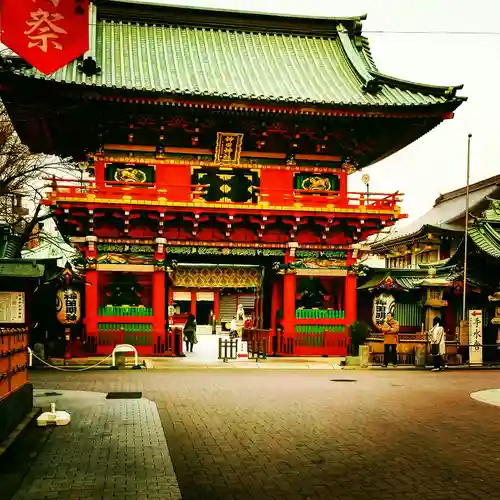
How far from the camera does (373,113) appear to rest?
1041 inches

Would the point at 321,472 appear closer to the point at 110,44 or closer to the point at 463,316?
the point at 463,316

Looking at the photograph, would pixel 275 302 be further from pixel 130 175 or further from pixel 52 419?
pixel 52 419

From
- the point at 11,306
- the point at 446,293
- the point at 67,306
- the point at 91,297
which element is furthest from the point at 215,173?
the point at 446,293

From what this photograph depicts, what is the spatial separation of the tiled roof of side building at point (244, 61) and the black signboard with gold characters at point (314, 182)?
10.7 ft

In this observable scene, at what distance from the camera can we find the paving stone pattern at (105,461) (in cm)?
766

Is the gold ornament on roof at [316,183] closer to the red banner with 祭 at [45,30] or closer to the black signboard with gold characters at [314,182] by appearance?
the black signboard with gold characters at [314,182]

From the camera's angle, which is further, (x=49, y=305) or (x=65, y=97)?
(x=49, y=305)

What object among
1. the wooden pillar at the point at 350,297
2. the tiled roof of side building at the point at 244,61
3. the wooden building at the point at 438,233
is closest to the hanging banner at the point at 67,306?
the tiled roof of side building at the point at 244,61

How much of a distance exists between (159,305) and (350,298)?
25.8 ft

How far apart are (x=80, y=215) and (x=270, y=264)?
8.43 meters

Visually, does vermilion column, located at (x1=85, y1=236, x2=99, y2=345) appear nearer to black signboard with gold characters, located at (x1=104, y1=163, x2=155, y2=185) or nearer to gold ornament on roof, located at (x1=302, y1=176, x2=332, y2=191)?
black signboard with gold characters, located at (x1=104, y1=163, x2=155, y2=185)

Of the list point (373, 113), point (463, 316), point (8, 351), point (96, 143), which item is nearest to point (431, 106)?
point (373, 113)

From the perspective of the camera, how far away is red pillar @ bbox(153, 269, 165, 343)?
26656 mm

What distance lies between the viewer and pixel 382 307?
90.7 feet
